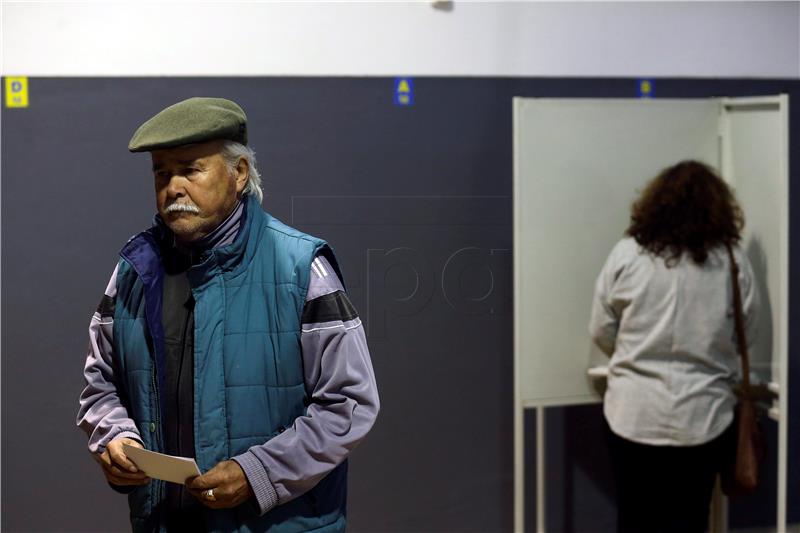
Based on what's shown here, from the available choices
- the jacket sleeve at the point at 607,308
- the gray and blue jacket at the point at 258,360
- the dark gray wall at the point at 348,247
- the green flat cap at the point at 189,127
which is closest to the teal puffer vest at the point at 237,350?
the gray and blue jacket at the point at 258,360

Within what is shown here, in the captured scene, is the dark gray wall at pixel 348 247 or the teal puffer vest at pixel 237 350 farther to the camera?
the dark gray wall at pixel 348 247

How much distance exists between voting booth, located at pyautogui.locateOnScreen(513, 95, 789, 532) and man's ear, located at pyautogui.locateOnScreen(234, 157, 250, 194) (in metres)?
1.03

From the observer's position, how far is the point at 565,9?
2.49 m

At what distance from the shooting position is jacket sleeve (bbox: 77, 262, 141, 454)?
5.61ft

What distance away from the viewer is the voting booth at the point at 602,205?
257cm

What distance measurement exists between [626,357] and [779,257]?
587 mm

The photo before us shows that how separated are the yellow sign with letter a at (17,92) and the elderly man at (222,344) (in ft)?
1.97

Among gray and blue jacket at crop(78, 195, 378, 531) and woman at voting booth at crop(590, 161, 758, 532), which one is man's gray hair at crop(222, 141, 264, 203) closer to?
gray and blue jacket at crop(78, 195, 378, 531)

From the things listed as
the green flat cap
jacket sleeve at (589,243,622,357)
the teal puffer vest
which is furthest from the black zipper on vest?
jacket sleeve at (589,243,622,357)

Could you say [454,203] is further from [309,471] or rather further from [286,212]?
[309,471]

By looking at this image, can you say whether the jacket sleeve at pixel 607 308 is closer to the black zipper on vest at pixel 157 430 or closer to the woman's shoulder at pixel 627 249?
the woman's shoulder at pixel 627 249

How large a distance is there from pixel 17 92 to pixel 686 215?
1.83 m

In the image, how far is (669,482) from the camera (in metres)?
2.60

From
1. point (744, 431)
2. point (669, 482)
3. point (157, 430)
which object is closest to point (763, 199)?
point (744, 431)
